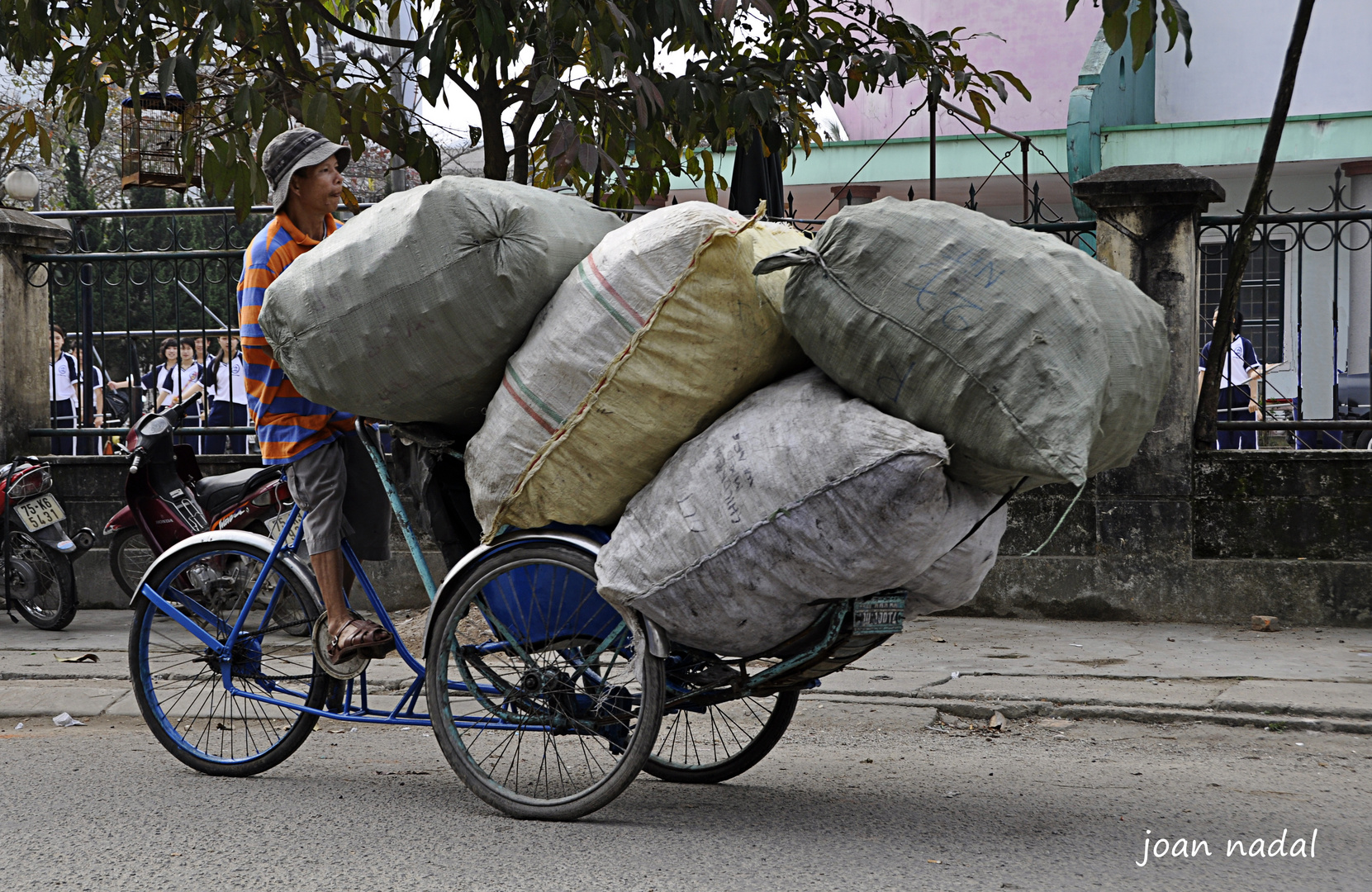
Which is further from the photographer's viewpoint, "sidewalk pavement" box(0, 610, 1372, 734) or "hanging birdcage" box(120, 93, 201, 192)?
"hanging birdcage" box(120, 93, 201, 192)

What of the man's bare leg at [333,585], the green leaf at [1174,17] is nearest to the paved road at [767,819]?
the man's bare leg at [333,585]

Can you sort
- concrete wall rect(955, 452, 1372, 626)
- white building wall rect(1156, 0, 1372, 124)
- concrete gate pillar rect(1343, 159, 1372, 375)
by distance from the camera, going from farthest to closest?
white building wall rect(1156, 0, 1372, 124), concrete gate pillar rect(1343, 159, 1372, 375), concrete wall rect(955, 452, 1372, 626)

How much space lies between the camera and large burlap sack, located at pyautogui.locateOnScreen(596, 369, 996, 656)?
113 inches

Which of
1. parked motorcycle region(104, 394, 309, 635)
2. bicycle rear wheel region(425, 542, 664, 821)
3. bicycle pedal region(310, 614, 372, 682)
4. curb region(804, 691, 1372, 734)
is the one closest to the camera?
bicycle rear wheel region(425, 542, 664, 821)

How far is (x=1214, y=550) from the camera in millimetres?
6828

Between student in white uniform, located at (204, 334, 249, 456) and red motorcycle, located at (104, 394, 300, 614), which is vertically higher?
student in white uniform, located at (204, 334, 249, 456)

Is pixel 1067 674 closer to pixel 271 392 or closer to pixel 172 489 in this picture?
pixel 271 392

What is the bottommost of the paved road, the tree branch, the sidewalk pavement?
the sidewalk pavement

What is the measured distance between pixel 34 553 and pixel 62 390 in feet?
6.25

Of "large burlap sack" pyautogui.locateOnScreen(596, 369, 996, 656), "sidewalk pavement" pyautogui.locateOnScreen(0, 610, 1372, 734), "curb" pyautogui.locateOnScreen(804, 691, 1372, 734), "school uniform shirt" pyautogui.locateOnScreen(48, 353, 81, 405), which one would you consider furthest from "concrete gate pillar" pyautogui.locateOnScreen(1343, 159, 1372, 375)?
"school uniform shirt" pyautogui.locateOnScreen(48, 353, 81, 405)

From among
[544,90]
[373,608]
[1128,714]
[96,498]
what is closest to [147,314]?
[96,498]

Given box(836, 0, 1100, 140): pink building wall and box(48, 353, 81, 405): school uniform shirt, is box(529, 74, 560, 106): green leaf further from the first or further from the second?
box(836, 0, 1100, 140): pink building wall

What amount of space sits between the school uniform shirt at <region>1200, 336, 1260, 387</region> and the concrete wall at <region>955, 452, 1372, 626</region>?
0.72 meters

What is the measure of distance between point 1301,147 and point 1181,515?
776 centimetres
